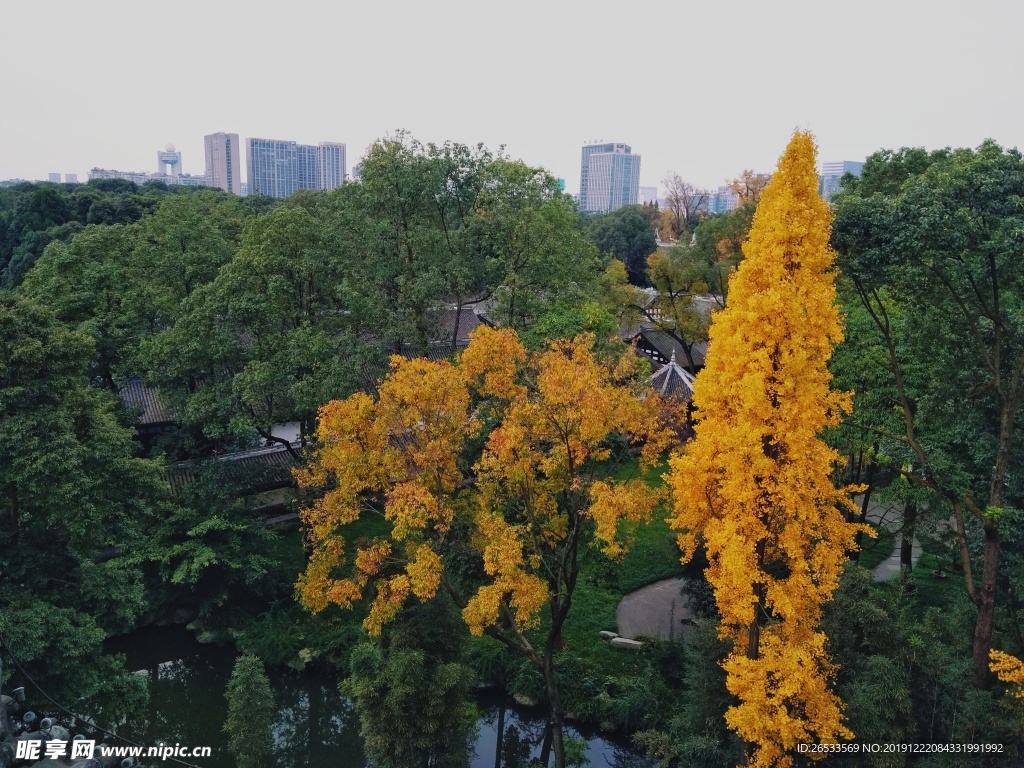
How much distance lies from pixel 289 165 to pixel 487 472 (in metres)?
92.5

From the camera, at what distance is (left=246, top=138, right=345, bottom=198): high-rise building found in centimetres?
8950

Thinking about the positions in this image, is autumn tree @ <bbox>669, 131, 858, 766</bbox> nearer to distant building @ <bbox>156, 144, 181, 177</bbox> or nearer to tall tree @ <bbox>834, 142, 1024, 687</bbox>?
tall tree @ <bbox>834, 142, 1024, 687</bbox>

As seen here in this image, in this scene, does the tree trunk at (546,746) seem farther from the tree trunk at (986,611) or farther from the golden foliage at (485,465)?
the tree trunk at (986,611)

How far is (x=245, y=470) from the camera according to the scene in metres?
15.5

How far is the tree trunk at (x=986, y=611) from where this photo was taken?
8408 mm

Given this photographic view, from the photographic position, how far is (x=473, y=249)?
15.4 metres

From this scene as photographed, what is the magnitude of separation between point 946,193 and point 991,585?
4.71 m

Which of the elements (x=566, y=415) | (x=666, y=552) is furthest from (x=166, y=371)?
(x=666, y=552)

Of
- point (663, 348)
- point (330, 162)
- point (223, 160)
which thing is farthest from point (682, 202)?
point (223, 160)

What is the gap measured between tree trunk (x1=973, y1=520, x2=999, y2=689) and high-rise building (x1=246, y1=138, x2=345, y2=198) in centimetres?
8832

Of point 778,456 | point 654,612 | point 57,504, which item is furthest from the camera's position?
point 654,612

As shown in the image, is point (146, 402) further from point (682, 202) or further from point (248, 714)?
point (682, 202)

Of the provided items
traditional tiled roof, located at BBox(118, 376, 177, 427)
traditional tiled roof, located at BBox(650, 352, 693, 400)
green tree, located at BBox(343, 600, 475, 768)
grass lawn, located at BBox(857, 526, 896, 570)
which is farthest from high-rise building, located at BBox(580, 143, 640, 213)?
green tree, located at BBox(343, 600, 475, 768)

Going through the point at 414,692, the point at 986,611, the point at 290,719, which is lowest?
the point at 290,719
